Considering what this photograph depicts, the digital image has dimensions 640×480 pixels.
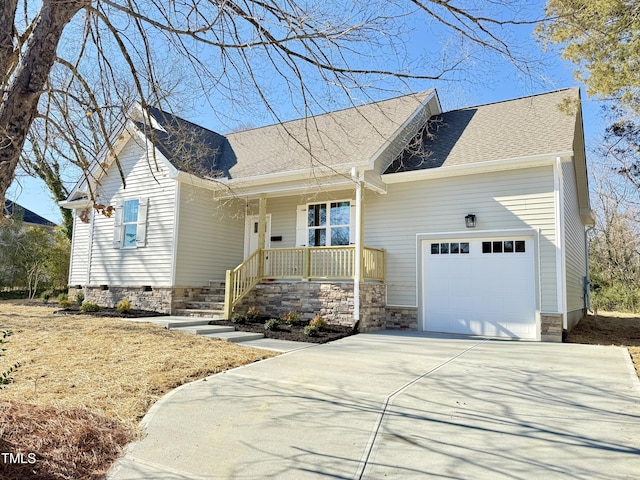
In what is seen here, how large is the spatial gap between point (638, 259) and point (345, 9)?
23140 millimetres

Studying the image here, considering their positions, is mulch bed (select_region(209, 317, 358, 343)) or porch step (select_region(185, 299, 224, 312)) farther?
→ porch step (select_region(185, 299, 224, 312))

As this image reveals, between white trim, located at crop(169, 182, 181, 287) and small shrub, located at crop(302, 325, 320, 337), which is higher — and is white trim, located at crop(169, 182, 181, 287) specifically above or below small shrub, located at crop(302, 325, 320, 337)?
above

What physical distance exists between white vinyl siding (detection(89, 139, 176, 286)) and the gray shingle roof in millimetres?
6284

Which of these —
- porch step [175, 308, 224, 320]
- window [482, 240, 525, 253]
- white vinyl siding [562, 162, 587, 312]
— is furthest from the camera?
porch step [175, 308, 224, 320]

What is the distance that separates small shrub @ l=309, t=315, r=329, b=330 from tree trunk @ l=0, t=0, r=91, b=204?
6735mm

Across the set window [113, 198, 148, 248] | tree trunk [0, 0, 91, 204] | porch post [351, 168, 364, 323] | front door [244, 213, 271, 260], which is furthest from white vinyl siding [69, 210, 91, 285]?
tree trunk [0, 0, 91, 204]

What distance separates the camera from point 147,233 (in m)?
12.6

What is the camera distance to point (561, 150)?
29.4 ft

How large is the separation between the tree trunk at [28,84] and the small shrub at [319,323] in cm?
674

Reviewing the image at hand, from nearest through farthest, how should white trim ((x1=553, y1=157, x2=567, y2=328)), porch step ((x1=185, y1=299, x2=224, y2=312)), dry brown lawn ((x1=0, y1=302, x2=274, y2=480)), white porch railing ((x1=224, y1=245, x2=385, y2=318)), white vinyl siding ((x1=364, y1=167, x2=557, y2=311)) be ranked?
dry brown lawn ((x1=0, y1=302, x2=274, y2=480)) → white trim ((x1=553, y1=157, x2=567, y2=328)) → white vinyl siding ((x1=364, y1=167, x2=557, y2=311)) → white porch railing ((x1=224, y1=245, x2=385, y2=318)) → porch step ((x1=185, y1=299, x2=224, y2=312))

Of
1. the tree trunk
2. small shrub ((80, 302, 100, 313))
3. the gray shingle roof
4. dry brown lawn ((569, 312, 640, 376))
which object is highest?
the gray shingle roof

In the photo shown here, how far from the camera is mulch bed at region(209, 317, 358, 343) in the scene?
8844 millimetres

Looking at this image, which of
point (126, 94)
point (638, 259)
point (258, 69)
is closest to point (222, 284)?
point (126, 94)

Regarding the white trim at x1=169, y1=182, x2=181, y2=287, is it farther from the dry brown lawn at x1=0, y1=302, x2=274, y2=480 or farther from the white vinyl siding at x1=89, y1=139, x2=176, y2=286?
the dry brown lawn at x1=0, y1=302, x2=274, y2=480
